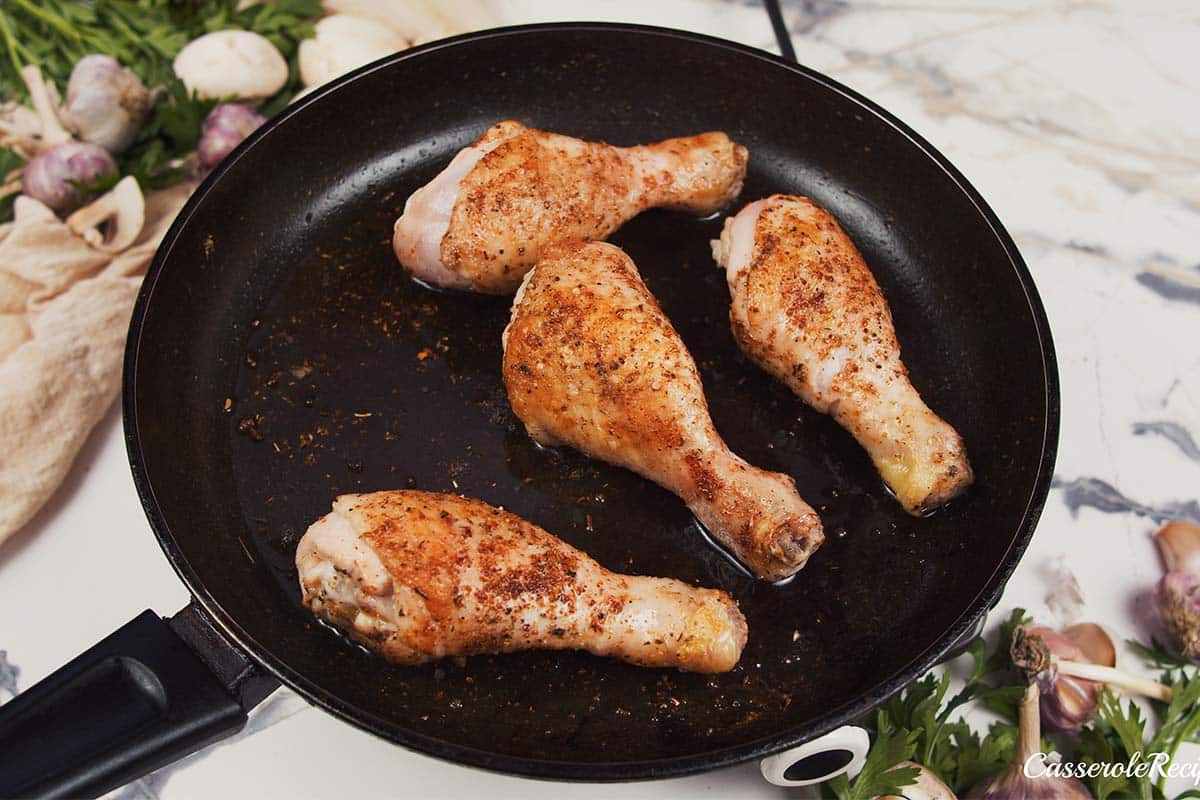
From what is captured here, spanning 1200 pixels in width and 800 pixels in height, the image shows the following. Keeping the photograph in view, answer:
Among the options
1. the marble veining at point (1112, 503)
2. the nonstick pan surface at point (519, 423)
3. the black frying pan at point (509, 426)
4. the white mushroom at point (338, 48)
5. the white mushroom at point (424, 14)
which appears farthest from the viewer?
the white mushroom at point (424, 14)

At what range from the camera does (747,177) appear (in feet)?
8.64

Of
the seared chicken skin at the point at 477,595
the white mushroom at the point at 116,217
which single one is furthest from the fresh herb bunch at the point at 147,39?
the seared chicken skin at the point at 477,595

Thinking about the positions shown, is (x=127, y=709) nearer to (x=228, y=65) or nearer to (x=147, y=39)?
(x=228, y=65)

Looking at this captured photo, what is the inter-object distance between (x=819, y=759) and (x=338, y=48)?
2148 millimetres

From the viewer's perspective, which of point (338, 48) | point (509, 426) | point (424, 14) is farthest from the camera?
point (424, 14)

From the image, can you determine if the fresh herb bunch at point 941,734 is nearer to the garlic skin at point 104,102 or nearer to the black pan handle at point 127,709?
the black pan handle at point 127,709

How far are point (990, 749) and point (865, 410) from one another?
69cm

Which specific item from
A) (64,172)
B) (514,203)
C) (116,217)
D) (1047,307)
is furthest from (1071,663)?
(64,172)

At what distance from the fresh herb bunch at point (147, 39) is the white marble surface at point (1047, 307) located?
2.09ft

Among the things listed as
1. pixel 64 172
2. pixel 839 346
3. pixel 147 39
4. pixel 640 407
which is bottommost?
pixel 839 346

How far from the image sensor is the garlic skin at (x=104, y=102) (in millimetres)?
2670

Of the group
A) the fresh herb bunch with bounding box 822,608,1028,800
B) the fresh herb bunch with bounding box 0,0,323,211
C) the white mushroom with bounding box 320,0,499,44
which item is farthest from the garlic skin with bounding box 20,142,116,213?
the fresh herb bunch with bounding box 822,608,1028,800

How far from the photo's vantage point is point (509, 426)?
86.8 inches

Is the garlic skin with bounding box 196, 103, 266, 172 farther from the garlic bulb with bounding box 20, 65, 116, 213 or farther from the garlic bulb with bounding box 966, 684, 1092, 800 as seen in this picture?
the garlic bulb with bounding box 966, 684, 1092, 800
